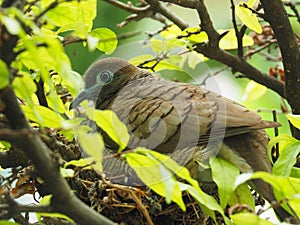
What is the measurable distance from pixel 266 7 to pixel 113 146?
586 mm

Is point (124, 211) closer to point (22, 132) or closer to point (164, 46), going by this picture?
point (164, 46)

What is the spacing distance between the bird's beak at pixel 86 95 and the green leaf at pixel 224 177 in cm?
46

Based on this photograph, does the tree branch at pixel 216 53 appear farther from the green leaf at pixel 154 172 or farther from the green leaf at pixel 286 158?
the green leaf at pixel 154 172

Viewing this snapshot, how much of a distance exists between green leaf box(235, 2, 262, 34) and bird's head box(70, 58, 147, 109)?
43cm

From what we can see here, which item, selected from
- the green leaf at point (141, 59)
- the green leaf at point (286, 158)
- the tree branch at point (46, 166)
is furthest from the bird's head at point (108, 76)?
the tree branch at point (46, 166)

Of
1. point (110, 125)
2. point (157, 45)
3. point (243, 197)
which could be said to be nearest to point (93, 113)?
point (110, 125)

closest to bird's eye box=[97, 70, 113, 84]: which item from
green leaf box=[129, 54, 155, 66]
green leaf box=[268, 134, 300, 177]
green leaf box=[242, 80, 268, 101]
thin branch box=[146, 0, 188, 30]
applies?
green leaf box=[129, 54, 155, 66]

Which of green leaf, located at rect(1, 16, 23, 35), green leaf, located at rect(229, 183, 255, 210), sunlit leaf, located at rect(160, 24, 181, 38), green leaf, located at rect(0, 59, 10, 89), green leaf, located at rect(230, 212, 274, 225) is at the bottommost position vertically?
A: green leaf, located at rect(229, 183, 255, 210)

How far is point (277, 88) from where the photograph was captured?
206cm

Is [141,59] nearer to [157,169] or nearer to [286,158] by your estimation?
[286,158]

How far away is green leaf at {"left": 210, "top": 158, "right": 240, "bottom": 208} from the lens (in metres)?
1.37

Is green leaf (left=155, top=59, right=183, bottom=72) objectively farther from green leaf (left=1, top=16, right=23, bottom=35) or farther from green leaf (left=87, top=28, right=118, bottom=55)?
green leaf (left=1, top=16, right=23, bottom=35)

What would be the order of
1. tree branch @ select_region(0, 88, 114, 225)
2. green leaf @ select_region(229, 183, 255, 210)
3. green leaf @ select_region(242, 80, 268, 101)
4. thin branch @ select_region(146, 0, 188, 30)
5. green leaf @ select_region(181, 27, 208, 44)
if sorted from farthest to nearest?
green leaf @ select_region(242, 80, 268, 101) → thin branch @ select_region(146, 0, 188, 30) → green leaf @ select_region(181, 27, 208, 44) → green leaf @ select_region(229, 183, 255, 210) → tree branch @ select_region(0, 88, 114, 225)

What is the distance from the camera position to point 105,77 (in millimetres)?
2119
